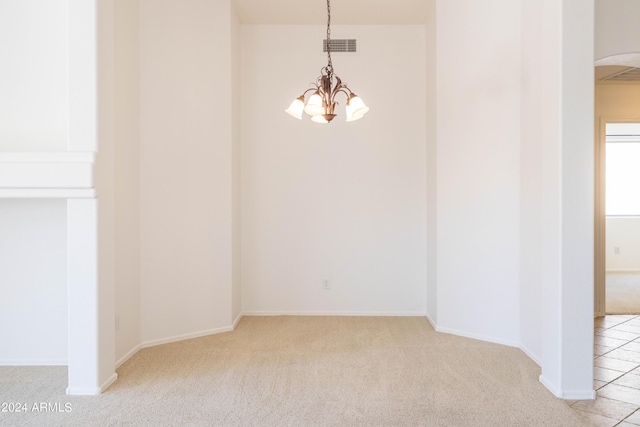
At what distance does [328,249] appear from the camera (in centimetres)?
541

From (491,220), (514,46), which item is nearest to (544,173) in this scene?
(491,220)

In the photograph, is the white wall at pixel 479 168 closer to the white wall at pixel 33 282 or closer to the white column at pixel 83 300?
the white column at pixel 83 300

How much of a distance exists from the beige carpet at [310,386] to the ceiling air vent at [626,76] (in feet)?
11.8

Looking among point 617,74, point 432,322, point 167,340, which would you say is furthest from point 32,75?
point 617,74

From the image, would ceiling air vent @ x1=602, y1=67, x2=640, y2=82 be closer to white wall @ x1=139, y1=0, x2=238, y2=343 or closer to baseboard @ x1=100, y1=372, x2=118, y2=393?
white wall @ x1=139, y1=0, x2=238, y2=343

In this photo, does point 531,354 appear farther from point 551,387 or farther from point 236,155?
point 236,155

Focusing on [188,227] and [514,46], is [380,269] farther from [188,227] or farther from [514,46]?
[514,46]

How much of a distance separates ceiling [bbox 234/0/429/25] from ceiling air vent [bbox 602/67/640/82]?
7.96ft

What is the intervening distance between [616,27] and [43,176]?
178 inches

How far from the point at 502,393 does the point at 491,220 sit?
178 centimetres

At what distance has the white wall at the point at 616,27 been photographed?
3338 mm

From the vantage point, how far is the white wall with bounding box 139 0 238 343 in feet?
13.9

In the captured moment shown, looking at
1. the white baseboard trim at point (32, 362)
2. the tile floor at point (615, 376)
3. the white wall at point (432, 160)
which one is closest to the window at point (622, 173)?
the tile floor at point (615, 376)

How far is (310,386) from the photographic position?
3.24 m
